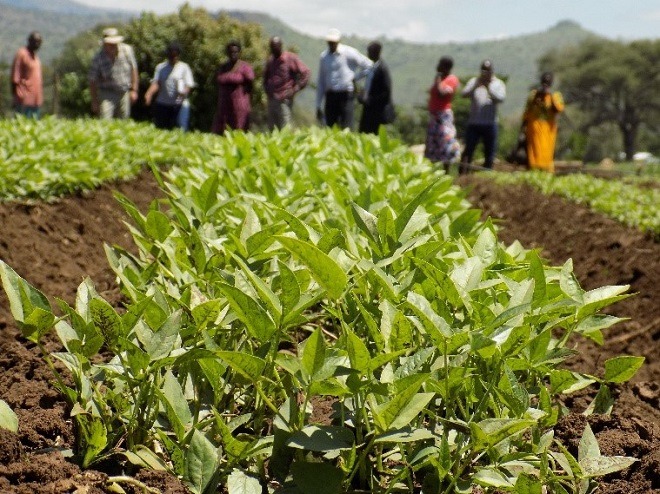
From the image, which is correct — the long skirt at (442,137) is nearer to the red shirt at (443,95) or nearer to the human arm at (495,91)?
the red shirt at (443,95)

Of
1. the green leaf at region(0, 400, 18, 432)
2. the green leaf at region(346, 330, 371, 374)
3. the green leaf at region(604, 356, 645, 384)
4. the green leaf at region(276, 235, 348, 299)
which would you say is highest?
the green leaf at region(276, 235, 348, 299)

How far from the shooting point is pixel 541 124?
1555cm

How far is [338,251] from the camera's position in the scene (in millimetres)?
2170

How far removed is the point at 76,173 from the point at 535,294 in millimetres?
4833

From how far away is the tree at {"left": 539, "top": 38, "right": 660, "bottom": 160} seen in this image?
2857 inches

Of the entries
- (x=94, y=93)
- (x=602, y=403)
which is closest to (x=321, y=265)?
(x=602, y=403)

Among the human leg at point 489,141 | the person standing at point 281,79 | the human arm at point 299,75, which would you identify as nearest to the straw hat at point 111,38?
the person standing at point 281,79

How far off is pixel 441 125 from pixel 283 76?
256 cm

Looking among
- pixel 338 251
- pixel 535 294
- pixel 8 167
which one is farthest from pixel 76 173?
pixel 535 294

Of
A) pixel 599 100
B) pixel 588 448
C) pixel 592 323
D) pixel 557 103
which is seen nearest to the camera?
pixel 588 448

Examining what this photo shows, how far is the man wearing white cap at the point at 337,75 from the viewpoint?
12562mm

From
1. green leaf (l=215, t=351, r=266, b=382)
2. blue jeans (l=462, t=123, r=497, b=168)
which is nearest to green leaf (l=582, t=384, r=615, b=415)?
green leaf (l=215, t=351, r=266, b=382)

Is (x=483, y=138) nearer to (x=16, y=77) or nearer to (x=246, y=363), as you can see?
(x=16, y=77)

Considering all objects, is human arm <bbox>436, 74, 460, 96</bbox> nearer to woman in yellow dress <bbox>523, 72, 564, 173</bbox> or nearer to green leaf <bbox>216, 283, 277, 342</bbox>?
woman in yellow dress <bbox>523, 72, 564, 173</bbox>
